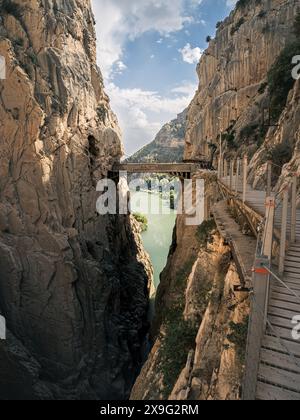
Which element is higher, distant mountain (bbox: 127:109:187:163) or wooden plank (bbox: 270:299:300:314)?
distant mountain (bbox: 127:109:187:163)

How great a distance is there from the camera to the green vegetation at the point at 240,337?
4397 mm

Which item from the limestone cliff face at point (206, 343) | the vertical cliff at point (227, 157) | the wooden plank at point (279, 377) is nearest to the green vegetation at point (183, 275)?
the vertical cliff at point (227, 157)

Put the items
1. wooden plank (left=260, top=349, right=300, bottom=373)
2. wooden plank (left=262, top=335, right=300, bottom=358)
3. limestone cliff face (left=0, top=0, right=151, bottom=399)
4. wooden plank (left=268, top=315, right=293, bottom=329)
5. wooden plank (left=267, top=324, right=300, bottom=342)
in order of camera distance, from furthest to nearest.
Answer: limestone cliff face (left=0, top=0, right=151, bottom=399) < wooden plank (left=268, top=315, right=293, bottom=329) < wooden plank (left=267, top=324, right=300, bottom=342) < wooden plank (left=262, top=335, right=300, bottom=358) < wooden plank (left=260, top=349, right=300, bottom=373)

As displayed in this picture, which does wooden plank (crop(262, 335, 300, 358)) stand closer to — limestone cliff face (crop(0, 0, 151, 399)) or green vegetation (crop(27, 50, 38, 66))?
limestone cliff face (crop(0, 0, 151, 399))

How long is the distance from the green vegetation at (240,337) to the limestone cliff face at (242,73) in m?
21.8

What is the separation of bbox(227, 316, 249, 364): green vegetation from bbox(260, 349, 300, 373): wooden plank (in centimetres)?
129

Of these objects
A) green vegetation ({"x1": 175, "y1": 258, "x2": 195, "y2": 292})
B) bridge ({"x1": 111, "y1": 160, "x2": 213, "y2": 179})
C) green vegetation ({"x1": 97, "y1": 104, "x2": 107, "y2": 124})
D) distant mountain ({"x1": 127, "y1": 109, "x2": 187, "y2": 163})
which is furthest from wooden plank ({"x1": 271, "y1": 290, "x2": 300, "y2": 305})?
distant mountain ({"x1": 127, "y1": 109, "x2": 187, "y2": 163})

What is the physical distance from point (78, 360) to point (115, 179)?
15.2 metres

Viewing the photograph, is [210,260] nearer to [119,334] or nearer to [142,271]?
[119,334]

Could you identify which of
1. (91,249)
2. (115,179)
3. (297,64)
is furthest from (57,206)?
(297,64)

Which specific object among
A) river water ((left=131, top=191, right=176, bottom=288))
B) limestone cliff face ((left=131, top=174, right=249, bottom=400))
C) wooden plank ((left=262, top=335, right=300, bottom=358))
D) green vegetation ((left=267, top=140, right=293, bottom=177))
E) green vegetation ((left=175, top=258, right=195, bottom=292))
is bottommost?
river water ((left=131, top=191, right=176, bottom=288))

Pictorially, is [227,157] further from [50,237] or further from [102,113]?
[50,237]

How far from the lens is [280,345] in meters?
3.24

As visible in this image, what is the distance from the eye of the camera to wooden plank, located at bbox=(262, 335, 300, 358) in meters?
3.20
